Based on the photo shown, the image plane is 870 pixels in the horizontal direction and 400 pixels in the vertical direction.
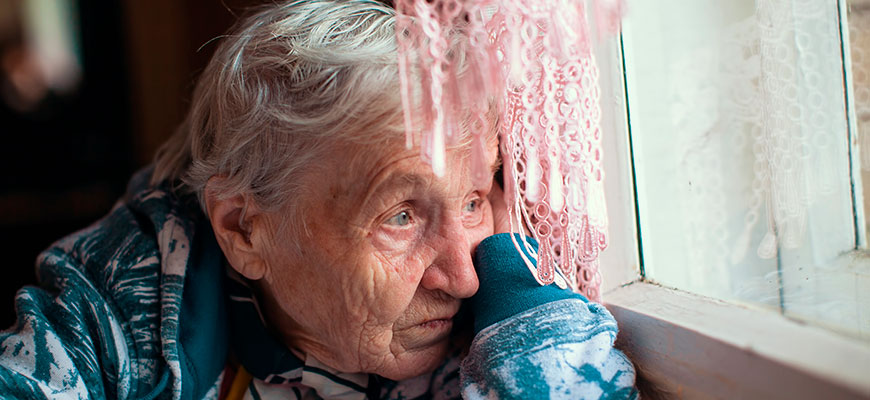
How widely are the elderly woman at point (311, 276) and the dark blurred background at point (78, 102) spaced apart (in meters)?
2.62

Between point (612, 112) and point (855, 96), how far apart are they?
316 millimetres

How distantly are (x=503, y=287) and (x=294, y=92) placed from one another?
1.35ft

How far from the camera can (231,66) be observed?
3.17ft

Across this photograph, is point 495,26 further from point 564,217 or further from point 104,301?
point 104,301

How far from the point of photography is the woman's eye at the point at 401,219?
0.90m

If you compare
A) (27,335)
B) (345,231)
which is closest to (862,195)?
(345,231)

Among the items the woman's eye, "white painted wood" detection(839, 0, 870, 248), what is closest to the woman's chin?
the woman's eye

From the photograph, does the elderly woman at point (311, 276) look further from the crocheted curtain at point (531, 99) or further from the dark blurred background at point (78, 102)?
the dark blurred background at point (78, 102)

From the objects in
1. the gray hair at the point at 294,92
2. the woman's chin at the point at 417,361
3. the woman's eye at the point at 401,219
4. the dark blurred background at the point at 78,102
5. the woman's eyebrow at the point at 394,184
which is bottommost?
the woman's chin at the point at 417,361

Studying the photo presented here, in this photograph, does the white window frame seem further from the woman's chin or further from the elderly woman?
the woman's chin

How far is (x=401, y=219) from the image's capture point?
91 centimetres

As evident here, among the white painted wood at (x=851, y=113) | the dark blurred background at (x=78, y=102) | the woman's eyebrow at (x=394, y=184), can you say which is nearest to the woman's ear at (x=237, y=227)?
the woman's eyebrow at (x=394, y=184)

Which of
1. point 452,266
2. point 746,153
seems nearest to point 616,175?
point 746,153

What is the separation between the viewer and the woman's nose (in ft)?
2.92
